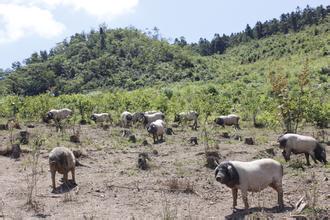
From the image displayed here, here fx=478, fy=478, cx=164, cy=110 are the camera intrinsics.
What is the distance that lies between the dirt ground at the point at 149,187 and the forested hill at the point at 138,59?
42694 mm

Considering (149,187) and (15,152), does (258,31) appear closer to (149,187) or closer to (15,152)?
(15,152)

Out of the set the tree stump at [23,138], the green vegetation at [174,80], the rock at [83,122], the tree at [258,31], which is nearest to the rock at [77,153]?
the tree stump at [23,138]

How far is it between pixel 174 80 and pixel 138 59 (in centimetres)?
1692

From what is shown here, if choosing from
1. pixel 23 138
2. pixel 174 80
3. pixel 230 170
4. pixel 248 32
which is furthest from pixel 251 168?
pixel 248 32

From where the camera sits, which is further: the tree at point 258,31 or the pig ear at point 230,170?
the tree at point 258,31

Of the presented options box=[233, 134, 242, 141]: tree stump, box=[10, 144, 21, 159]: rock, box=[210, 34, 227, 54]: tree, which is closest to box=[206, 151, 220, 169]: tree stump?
box=[233, 134, 242, 141]: tree stump

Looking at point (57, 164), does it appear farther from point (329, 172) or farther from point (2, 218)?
point (329, 172)

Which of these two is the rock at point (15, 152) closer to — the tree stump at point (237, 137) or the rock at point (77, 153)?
the rock at point (77, 153)

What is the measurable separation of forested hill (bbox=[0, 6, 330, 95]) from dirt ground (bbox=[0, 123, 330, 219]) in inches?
1681

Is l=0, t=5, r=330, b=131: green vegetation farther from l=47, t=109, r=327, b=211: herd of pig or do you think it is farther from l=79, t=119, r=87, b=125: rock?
l=47, t=109, r=327, b=211: herd of pig

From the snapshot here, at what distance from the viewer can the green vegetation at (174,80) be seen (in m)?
25.8

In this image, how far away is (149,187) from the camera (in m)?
12.9

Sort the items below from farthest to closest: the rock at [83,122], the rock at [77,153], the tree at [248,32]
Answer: the tree at [248,32], the rock at [83,122], the rock at [77,153]

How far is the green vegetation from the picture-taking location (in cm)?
2583
